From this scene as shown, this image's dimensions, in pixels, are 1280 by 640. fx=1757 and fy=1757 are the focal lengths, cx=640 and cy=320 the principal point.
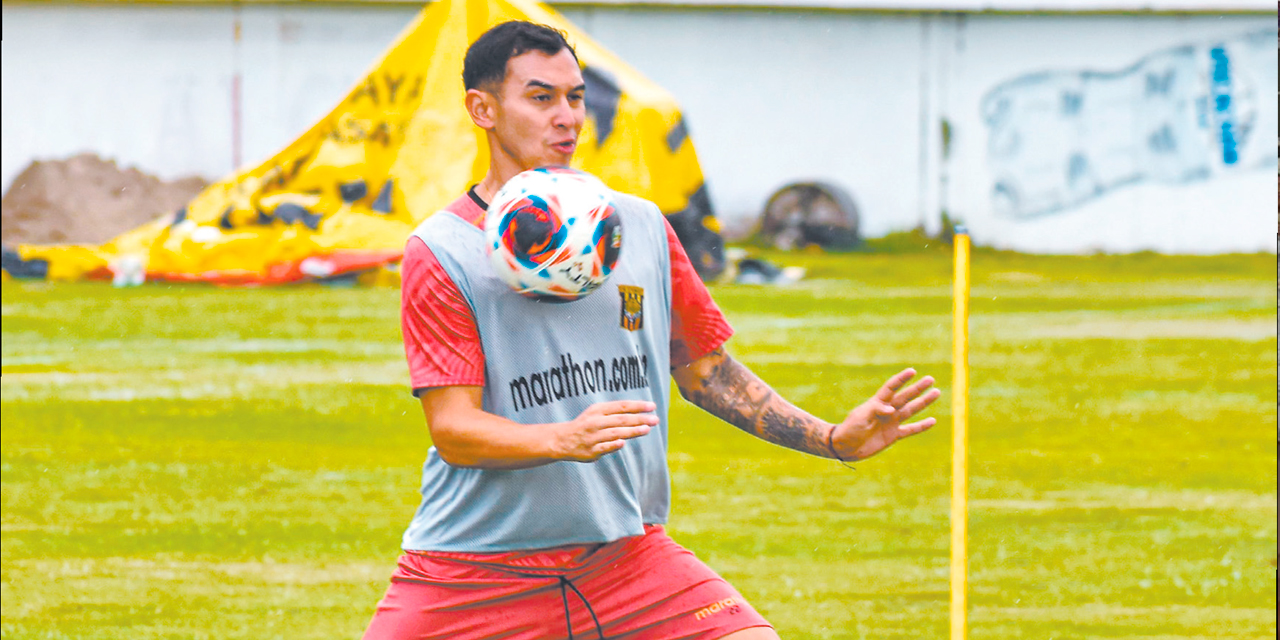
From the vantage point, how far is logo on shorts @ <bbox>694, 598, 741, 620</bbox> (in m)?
3.37

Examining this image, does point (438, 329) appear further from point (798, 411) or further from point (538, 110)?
point (798, 411)

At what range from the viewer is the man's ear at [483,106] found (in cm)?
346

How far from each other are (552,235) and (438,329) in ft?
0.91

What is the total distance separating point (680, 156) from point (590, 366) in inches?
655

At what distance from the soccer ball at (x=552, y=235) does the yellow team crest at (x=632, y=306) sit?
0.09m

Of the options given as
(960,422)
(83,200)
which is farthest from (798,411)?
(83,200)

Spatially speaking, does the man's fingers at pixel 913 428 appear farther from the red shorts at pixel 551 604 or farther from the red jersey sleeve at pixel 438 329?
the red jersey sleeve at pixel 438 329

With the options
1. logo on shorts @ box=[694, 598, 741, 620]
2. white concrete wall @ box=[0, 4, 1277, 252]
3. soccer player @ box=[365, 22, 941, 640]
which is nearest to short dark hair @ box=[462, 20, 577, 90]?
soccer player @ box=[365, 22, 941, 640]

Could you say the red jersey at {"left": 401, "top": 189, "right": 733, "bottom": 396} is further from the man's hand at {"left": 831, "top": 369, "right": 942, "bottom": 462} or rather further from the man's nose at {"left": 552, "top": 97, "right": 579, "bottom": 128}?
the man's hand at {"left": 831, "top": 369, "right": 942, "bottom": 462}

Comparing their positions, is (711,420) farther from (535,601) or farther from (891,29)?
(891,29)

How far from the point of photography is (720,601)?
339cm

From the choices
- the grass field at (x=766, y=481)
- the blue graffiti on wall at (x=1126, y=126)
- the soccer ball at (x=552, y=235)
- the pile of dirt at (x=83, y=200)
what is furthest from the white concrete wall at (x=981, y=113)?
the soccer ball at (x=552, y=235)

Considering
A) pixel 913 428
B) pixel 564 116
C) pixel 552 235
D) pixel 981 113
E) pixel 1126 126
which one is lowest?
pixel 913 428

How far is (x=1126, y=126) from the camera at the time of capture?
26547 mm
